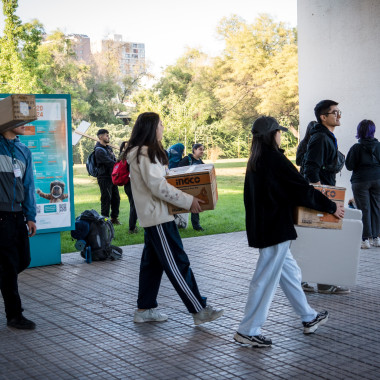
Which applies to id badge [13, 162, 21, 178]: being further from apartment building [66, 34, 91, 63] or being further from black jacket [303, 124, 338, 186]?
apartment building [66, 34, 91, 63]

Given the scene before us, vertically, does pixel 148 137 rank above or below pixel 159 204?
above

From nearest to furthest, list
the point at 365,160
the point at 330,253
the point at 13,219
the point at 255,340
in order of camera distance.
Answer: the point at 255,340 → the point at 13,219 → the point at 330,253 → the point at 365,160

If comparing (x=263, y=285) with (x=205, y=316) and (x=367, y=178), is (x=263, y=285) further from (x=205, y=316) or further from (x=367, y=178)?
(x=367, y=178)

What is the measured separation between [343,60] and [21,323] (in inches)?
309

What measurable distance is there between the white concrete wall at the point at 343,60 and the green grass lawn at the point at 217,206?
2.97 meters

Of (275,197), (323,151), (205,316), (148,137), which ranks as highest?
(148,137)

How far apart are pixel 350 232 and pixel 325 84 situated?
18.8ft

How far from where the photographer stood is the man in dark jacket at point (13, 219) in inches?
210

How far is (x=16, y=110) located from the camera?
5176 mm

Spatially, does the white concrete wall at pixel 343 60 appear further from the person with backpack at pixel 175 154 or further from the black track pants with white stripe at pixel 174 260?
the black track pants with white stripe at pixel 174 260

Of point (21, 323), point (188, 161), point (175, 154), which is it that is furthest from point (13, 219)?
point (175, 154)

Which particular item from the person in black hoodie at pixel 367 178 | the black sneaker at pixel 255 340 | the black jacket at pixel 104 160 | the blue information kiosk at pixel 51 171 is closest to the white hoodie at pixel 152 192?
the black sneaker at pixel 255 340

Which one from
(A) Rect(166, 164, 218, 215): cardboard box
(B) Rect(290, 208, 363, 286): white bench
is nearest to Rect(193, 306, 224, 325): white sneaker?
(A) Rect(166, 164, 218, 215): cardboard box

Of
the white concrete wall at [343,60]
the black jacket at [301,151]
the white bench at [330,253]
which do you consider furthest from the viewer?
the white concrete wall at [343,60]
